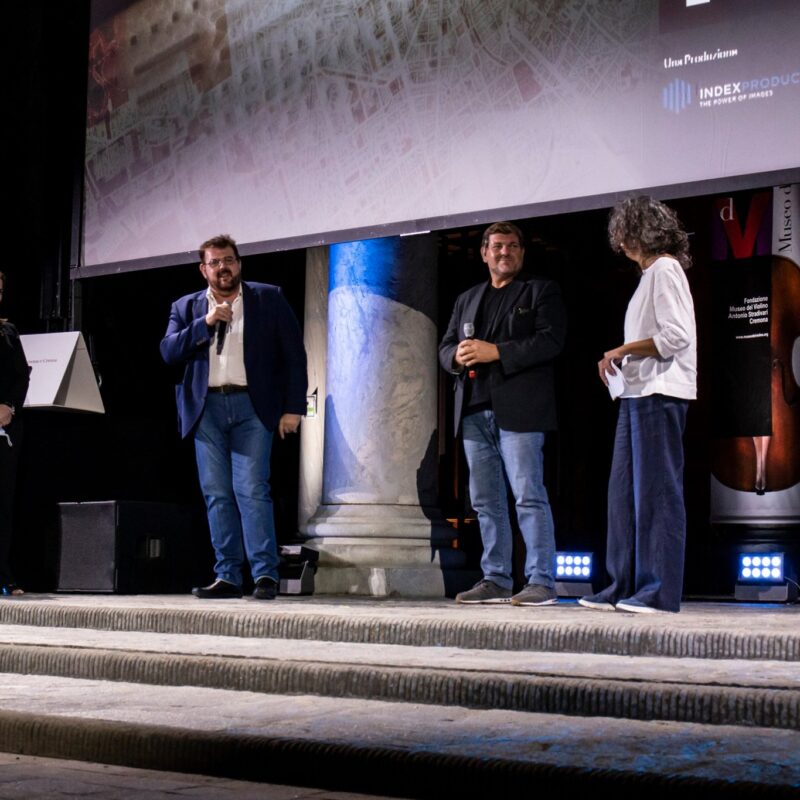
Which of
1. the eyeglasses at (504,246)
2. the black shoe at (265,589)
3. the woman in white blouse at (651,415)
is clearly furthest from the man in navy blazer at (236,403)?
the woman in white blouse at (651,415)

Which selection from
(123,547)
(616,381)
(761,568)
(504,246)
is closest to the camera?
(616,381)

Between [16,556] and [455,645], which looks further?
[16,556]

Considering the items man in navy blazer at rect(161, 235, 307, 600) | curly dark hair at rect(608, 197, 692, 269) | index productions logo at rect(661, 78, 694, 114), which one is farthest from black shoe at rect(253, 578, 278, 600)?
index productions logo at rect(661, 78, 694, 114)

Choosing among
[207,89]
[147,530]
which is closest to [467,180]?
[207,89]

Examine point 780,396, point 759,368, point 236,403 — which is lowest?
point 236,403

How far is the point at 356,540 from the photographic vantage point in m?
5.65

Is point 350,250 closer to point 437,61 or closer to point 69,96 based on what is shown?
point 437,61

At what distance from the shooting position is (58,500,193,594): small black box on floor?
223 inches

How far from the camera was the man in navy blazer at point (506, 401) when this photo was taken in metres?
4.60

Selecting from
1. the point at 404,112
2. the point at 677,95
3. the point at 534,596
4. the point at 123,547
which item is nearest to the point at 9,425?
the point at 123,547

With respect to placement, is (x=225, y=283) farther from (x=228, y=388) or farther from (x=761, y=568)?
(x=761, y=568)

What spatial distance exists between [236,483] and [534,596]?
4.40 feet

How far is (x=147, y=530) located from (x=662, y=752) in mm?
3968

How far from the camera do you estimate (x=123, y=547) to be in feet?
18.6
